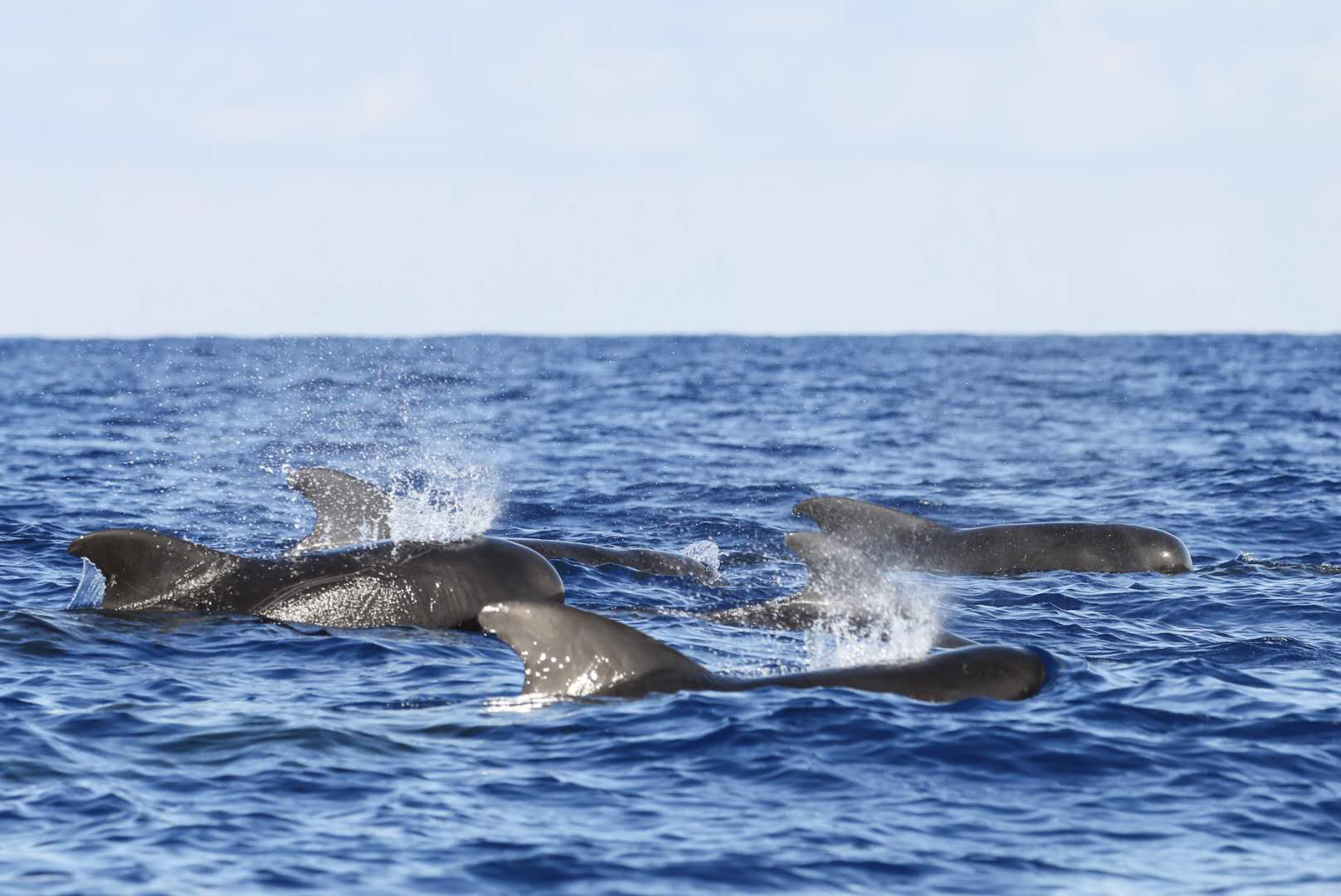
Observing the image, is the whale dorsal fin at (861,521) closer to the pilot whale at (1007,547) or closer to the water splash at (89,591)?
the pilot whale at (1007,547)

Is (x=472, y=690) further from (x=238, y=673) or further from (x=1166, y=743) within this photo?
(x=1166, y=743)

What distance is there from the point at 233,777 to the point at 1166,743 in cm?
550

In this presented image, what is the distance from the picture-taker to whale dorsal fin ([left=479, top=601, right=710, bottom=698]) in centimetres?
1042

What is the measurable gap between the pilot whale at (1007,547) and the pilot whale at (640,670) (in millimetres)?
6252

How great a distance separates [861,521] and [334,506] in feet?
17.8

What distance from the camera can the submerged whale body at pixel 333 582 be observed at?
44.4 feet

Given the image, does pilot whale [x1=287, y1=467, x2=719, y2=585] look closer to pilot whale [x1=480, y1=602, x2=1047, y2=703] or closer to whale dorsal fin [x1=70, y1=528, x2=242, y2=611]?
whale dorsal fin [x1=70, y1=528, x2=242, y2=611]

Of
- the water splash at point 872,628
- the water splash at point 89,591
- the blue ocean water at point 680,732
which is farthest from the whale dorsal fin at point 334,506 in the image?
the water splash at point 872,628

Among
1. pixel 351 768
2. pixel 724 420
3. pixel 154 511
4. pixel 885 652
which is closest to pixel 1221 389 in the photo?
pixel 724 420

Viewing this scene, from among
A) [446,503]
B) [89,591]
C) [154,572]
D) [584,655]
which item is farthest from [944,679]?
[446,503]

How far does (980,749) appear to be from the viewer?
9.91 meters

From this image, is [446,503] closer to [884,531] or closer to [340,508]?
[340,508]

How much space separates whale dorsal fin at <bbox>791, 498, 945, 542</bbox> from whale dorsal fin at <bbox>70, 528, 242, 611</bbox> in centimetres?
575

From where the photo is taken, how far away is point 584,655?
10.7 metres
